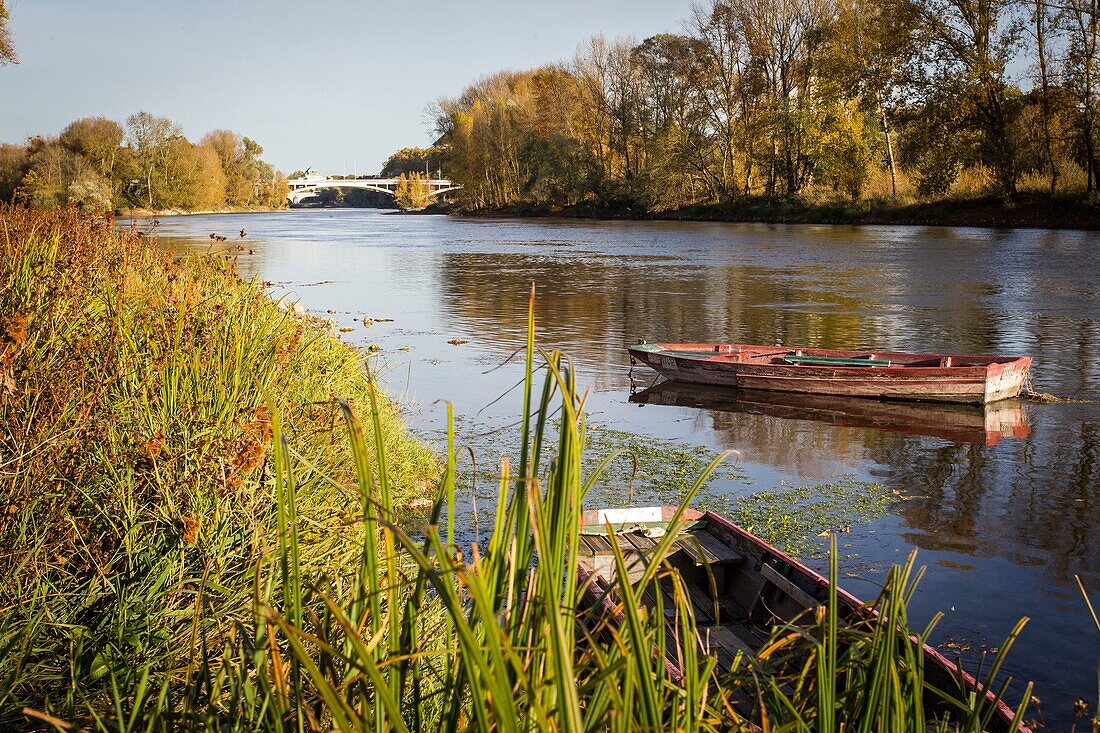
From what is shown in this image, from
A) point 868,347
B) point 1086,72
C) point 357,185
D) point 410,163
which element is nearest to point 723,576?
point 868,347

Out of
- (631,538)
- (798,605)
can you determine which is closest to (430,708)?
(798,605)

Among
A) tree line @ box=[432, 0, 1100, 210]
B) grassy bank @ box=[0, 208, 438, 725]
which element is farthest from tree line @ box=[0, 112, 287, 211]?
grassy bank @ box=[0, 208, 438, 725]

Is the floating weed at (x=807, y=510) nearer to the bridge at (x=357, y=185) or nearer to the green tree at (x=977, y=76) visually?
the green tree at (x=977, y=76)

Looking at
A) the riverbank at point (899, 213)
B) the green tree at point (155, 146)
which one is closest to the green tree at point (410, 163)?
the green tree at point (155, 146)

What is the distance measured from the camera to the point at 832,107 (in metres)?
52.8

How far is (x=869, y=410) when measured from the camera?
1212 centimetres

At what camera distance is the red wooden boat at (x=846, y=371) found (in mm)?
12086

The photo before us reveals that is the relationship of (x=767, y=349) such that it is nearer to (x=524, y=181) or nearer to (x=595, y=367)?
(x=595, y=367)

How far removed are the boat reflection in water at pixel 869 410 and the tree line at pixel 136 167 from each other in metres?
49.5

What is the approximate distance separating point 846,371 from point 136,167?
83.6 metres

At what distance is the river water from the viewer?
667 cm

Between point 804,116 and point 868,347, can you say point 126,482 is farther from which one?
point 804,116

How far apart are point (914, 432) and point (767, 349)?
128 inches

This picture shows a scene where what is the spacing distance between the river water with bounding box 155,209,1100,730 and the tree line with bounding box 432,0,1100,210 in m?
7.00
